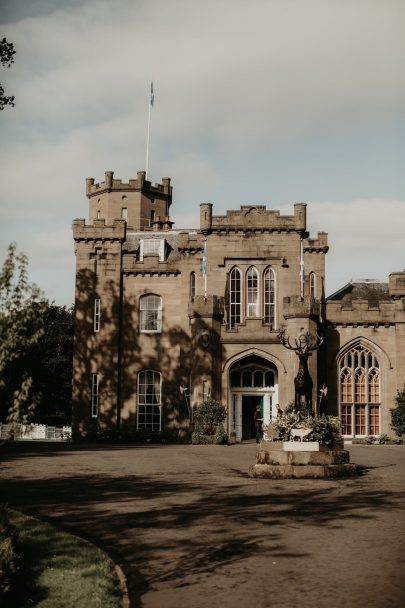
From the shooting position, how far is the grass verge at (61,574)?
916cm

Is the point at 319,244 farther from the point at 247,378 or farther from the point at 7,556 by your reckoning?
A: the point at 7,556

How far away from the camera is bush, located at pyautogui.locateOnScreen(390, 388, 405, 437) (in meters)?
36.4

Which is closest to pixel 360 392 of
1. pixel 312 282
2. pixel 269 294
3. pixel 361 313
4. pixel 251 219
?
pixel 361 313

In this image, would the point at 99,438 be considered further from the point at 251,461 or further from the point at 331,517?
the point at 331,517

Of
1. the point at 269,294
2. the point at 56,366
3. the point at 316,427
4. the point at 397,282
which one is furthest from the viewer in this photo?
the point at 56,366

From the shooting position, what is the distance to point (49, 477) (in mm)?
18562

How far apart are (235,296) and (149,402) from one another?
279 inches

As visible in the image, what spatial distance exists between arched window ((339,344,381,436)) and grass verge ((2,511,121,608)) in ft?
91.4

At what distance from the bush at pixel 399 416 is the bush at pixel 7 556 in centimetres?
2883

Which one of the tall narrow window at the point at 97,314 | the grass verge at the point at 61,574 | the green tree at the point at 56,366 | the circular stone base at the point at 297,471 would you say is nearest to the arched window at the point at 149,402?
the tall narrow window at the point at 97,314

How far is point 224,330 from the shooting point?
1426 inches

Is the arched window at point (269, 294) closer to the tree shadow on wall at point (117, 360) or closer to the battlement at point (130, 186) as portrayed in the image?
the tree shadow on wall at point (117, 360)

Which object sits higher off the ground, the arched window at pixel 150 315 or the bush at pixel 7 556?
the arched window at pixel 150 315

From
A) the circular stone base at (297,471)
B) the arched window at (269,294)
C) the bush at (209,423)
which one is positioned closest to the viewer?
the circular stone base at (297,471)
